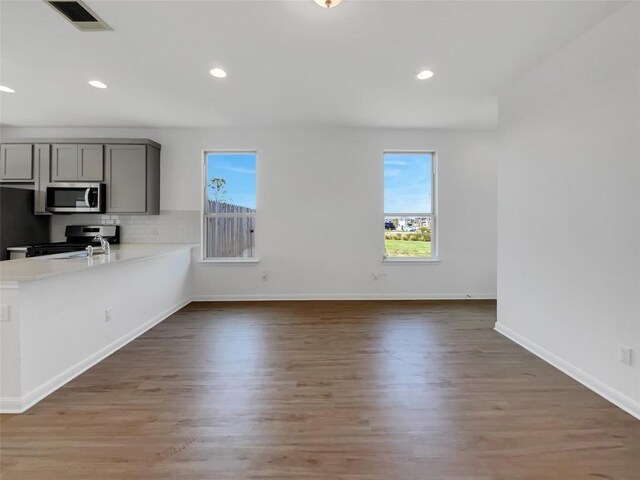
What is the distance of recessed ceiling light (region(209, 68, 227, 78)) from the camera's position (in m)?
2.96

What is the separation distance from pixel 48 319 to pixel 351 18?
3071 mm

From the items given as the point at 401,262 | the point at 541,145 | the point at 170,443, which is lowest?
the point at 170,443

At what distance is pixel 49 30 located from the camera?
2.38 meters

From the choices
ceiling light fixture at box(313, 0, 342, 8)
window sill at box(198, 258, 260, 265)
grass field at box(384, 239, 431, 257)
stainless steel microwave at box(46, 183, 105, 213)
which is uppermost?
ceiling light fixture at box(313, 0, 342, 8)

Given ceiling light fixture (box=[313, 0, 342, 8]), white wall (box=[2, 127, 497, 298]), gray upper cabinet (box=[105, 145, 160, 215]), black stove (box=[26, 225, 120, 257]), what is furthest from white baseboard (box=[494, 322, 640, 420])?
black stove (box=[26, 225, 120, 257])

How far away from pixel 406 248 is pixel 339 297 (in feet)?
4.48

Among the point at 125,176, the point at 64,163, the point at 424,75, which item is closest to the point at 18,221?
the point at 64,163

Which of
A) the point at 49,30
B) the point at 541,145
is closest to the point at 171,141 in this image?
the point at 49,30

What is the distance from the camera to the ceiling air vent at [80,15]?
2.10 m

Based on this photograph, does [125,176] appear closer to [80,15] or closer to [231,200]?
[231,200]

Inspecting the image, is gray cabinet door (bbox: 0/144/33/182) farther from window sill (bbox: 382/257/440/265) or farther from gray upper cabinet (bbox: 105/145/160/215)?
window sill (bbox: 382/257/440/265)

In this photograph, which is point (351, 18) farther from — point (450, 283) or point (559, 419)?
point (450, 283)

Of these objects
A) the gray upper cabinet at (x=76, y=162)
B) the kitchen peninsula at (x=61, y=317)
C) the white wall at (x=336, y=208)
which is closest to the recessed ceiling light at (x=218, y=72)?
the white wall at (x=336, y=208)

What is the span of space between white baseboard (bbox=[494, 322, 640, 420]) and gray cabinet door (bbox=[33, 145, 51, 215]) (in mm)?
6306
